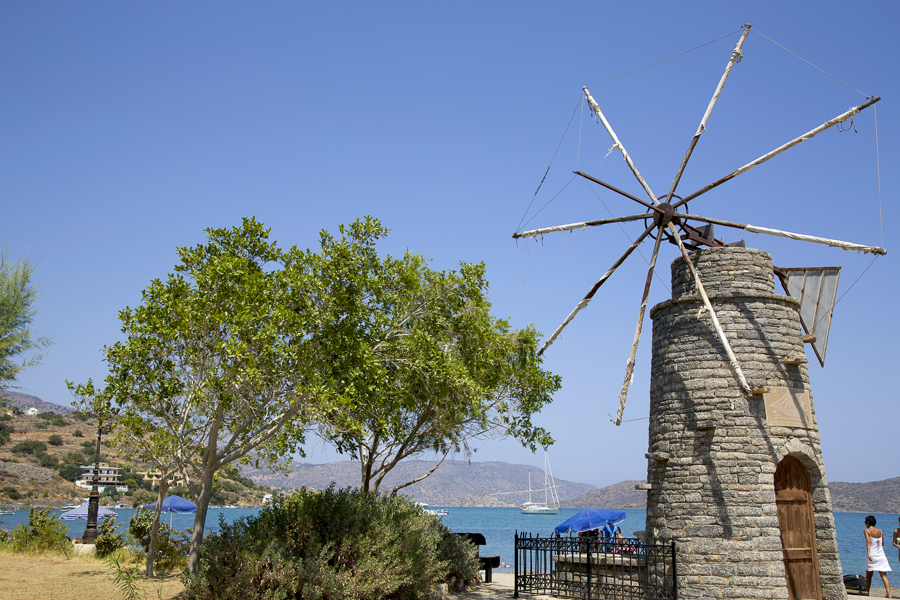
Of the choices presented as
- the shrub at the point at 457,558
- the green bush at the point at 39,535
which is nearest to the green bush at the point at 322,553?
the shrub at the point at 457,558

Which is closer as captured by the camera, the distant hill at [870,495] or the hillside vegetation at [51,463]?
the hillside vegetation at [51,463]

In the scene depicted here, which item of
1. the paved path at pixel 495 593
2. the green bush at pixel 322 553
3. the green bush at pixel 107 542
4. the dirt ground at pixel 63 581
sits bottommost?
the paved path at pixel 495 593

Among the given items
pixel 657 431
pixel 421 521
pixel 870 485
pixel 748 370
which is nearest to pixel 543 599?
pixel 421 521

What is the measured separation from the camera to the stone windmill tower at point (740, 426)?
35.0 feet

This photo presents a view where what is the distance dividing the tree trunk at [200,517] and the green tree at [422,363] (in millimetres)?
2311

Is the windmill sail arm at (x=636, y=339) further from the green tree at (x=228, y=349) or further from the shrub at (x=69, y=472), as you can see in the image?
the shrub at (x=69, y=472)

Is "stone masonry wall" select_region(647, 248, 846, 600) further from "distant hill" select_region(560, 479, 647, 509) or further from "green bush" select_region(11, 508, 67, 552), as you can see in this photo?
"distant hill" select_region(560, 479, 647, 509)

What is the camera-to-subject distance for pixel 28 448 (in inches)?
2975

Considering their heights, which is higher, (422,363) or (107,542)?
(422,363)

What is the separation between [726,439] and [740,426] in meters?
0.36

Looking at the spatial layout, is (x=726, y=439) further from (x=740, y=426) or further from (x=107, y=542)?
(x=107, y=542)

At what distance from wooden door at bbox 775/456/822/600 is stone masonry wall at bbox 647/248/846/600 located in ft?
0.49

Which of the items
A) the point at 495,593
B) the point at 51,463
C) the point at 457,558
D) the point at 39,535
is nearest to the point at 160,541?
the point at 39,535

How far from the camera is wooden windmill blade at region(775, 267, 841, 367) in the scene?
12625 mm
